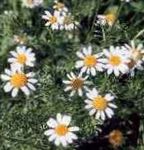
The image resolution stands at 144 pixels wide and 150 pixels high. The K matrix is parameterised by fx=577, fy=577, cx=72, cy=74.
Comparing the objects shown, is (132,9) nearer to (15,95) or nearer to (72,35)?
(72,35)

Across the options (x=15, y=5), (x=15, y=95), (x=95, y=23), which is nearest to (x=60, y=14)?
(x=95, y=23)

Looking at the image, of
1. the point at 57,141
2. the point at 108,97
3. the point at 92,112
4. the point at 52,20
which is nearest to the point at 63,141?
the point at 57,141

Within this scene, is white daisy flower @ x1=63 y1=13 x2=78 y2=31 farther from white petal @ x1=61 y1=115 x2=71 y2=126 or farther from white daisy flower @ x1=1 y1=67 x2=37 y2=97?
white petal @ x1=61 y1=115 x2=71 y2=126

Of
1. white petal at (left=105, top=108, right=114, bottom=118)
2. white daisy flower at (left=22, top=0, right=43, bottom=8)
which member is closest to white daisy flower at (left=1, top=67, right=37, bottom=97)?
white petal at (left=105, top=108, right=114, bottom=118)

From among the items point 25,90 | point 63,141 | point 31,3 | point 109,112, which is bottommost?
point 63,141

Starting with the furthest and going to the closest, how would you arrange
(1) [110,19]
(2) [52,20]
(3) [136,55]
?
(1) [110,19] < (2) [52,20] < (3) [136,55]

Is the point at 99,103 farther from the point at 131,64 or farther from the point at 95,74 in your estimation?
the point at 131,64
